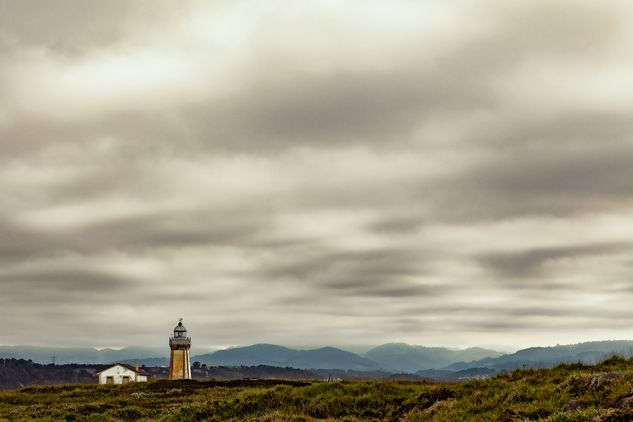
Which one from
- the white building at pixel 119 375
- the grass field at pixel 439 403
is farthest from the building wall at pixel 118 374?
the grass field at pixel 439 403

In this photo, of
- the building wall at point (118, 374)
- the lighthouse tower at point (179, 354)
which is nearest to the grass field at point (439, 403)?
the lighthouse tower at point (179, 354)

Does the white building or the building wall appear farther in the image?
the building wall

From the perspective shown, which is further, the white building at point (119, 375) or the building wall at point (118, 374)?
Answer: the building wall at point (118, 374)

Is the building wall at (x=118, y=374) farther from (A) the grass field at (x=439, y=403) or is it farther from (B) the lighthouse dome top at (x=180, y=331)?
(A) the grass field at (x=439, y=403)

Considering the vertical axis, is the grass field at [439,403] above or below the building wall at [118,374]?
above

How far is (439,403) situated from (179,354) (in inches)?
3739

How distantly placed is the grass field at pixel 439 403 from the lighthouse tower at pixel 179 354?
6314 cm

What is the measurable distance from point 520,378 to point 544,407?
842 centimetres

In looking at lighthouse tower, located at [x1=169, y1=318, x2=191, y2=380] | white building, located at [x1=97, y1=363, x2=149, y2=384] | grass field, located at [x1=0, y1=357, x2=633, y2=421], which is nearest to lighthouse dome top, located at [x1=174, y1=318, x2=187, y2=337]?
lighthouse tower, located at [x1=169, y1=318, x2=191, y2=380]

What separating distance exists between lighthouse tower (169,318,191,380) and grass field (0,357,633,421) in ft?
207

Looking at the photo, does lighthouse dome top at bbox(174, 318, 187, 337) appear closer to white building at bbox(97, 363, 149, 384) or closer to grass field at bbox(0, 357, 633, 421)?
white building at bbox(97, 363, 149, 384)

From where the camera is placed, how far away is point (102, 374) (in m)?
113

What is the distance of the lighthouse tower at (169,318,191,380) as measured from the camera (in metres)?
109

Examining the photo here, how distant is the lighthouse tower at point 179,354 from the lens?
358 feet
